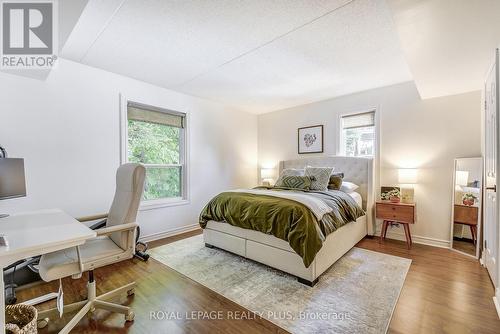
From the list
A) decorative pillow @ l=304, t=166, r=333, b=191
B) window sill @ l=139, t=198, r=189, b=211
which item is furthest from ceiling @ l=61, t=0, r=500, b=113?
window sill @ l=139, t=198, r=189, b=211

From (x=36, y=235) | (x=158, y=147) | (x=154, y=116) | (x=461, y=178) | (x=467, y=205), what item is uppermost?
(x=154, y=116)

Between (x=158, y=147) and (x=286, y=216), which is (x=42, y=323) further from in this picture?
(x=158, y=147)

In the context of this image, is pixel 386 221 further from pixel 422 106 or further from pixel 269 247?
pixel 269 247

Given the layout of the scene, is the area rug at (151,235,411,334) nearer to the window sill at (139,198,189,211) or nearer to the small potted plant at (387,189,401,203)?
the window sill at (139,198,189,211)

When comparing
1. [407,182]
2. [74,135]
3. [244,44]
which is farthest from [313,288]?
[74,135]

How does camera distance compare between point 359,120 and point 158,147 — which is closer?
point 158,147

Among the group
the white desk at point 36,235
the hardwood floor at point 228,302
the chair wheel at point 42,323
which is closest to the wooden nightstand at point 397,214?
the hardwood floor at point 228,302

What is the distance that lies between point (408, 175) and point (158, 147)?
389 centimetres

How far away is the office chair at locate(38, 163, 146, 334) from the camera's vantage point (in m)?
1.46

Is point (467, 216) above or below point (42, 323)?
above

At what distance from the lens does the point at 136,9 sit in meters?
1.83

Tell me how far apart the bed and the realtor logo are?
2470 millimetres

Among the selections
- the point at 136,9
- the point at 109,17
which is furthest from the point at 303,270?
the point at 109,17

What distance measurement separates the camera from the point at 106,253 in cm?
164
